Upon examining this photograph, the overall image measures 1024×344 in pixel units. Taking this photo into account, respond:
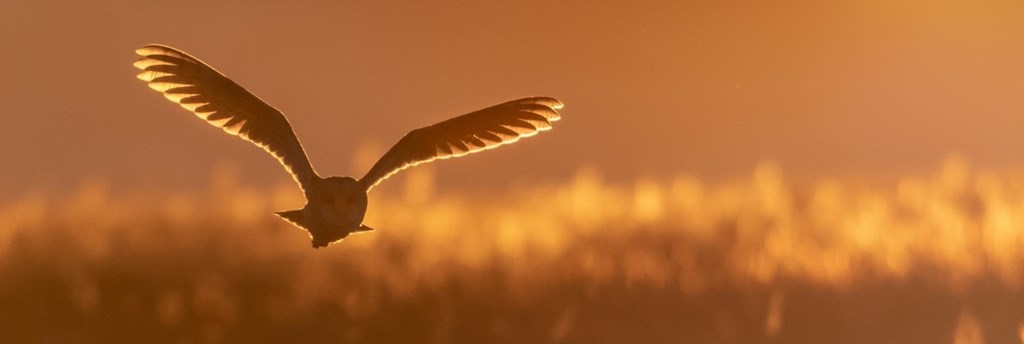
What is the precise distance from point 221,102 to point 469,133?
9.37ft

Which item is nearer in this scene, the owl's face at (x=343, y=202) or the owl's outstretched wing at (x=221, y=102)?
the owl's face at (x=343, y=202)

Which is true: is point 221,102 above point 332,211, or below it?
above

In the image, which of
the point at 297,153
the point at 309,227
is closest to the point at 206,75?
the point at 297,153

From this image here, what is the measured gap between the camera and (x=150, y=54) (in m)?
14.0

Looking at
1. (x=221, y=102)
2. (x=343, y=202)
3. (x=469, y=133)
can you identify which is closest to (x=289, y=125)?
(x=221, y=102)

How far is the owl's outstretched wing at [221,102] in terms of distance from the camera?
14.0m

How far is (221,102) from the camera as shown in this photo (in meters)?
14.4

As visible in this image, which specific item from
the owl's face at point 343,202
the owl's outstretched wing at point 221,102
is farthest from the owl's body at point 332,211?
the owl's outstretched wing at point 221,102

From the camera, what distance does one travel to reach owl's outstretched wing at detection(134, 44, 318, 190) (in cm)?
1402

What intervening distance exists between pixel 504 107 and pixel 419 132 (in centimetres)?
99

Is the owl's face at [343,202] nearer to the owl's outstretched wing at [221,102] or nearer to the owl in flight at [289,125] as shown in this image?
the owl in flight at [289,125]

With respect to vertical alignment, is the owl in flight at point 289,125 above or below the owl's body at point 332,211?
above

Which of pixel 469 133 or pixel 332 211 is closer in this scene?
pixel 332 211

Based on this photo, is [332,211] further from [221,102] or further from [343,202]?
[221,102]
